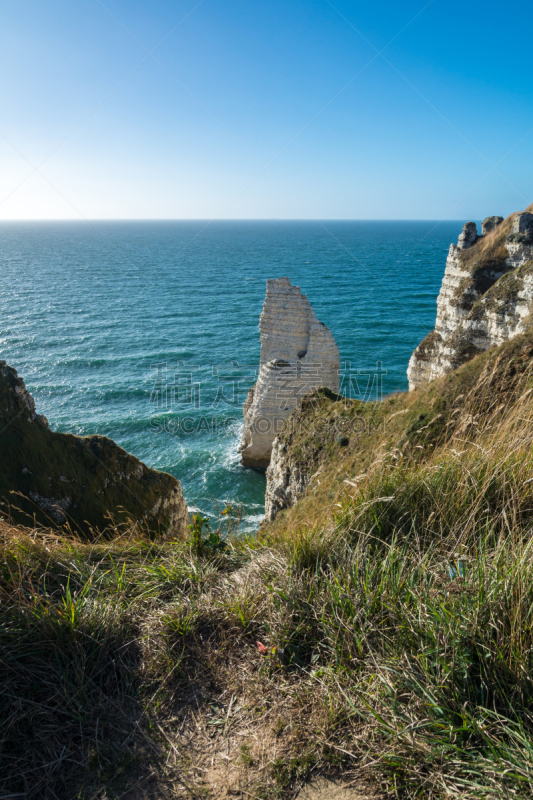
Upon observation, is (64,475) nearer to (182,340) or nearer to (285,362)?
(285,362)

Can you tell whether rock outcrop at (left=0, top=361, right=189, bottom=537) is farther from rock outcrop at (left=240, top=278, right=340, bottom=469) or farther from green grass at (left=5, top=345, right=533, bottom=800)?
rock outcrop at (left=240, top=278, right=340, bottom=469)

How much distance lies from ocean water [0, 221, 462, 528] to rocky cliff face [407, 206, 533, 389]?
13.4 metres

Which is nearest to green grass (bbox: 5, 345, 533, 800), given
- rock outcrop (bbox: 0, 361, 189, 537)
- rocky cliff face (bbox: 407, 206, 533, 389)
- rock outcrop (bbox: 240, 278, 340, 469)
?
rock outcrop (bbox: 0, 361, 189, 537)

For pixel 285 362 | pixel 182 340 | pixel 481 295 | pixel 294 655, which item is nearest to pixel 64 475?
pixel 294 655

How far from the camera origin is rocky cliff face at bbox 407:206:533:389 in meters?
23.3

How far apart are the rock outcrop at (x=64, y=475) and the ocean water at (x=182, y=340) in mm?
7500

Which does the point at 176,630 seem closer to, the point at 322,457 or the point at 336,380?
the point at 322,457

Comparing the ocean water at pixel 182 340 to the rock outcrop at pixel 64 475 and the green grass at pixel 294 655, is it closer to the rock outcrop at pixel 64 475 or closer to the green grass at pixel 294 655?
the rock outcrop at pixel 64 475

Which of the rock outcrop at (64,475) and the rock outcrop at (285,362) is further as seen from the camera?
the rock outcrop at (285,362)

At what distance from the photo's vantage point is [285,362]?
26.4 meters

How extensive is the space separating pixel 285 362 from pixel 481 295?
1233cm

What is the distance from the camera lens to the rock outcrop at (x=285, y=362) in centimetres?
2631

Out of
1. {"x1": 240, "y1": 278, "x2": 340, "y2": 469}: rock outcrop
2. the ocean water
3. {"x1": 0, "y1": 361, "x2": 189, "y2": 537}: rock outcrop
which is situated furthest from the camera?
the ocean water

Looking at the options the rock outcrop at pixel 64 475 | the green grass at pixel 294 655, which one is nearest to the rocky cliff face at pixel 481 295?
the rock outcrop at pixel 64 475
